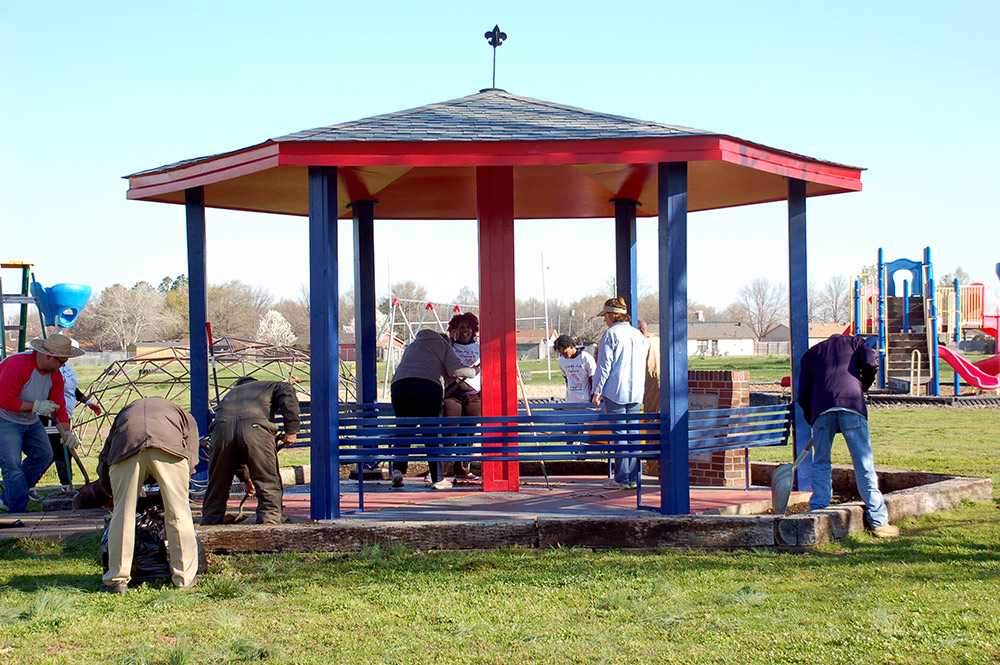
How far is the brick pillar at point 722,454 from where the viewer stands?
9312 mm

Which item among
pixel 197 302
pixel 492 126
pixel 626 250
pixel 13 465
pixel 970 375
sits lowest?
pixel 970 375

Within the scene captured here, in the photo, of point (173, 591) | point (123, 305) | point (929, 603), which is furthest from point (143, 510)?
point (123, 305)

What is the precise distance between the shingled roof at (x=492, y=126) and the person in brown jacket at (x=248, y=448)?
Result: 1957 mm

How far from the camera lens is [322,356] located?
7414mm

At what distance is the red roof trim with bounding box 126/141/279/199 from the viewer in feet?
24.1

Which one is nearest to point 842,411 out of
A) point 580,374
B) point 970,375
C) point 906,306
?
point 580,374

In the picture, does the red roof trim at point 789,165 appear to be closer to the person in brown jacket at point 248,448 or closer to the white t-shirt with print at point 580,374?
the white t-shirt with print at point 580,374

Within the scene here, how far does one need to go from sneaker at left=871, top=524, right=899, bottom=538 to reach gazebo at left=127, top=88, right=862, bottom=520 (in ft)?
4.67

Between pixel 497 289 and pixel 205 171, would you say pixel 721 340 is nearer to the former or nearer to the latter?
pixel 497 289

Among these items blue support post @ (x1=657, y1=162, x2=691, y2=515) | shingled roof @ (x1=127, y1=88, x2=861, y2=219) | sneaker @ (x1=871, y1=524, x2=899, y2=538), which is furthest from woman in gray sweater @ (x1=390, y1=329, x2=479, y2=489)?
sneaker @ (x1=871, y1=524, x2=899, y2=538)

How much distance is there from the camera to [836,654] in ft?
14.6

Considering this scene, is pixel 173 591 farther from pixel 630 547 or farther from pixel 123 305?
pixel 123 305

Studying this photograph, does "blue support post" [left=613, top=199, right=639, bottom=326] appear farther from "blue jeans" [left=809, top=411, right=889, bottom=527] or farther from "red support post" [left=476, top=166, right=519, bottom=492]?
"blue jeans" [left=809, top=411, right=889, bottom=527]

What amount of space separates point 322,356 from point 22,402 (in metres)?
3.34
